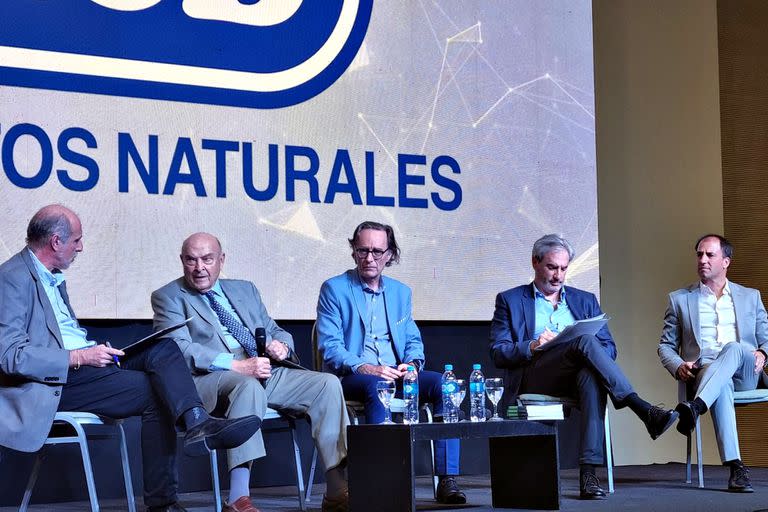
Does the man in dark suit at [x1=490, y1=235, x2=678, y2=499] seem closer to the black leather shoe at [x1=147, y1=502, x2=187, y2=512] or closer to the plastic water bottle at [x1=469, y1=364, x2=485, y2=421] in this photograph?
the plastic water bottle at [x1=469, y1=364, x2=485, y2=421]

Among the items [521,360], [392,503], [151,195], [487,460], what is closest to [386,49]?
[151,195]

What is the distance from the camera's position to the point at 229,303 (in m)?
4.67

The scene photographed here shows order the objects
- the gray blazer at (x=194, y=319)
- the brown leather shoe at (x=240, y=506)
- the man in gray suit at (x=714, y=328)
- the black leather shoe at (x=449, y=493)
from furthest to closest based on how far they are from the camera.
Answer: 1. the man in gray suit at (x=714, y=328)
2. the black leather shoe at (x=449, y=493)
3. the gray blazer at (x=194, y=319)
4. the brown leather shoe at (x=240, y=506)

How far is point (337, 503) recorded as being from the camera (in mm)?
4160

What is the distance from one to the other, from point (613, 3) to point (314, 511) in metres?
4.14

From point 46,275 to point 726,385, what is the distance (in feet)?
9.55

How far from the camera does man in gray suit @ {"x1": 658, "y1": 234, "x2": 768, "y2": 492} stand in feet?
17.1

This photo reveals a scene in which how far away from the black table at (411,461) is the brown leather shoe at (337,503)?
0.19 metres

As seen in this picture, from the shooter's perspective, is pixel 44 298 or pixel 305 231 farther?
pixel 305 231

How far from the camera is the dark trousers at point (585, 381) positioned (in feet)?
15.3

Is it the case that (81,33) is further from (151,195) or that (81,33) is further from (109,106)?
(151,195)

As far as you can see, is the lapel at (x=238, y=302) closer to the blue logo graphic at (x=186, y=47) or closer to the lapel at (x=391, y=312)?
the lapel at (x=391, y=312)

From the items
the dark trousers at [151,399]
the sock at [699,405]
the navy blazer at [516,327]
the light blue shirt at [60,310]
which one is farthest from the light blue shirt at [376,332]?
the sock at [699,405]

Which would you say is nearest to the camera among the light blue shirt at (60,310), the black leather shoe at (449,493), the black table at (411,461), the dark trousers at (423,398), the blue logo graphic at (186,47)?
the black table at (411,461)
